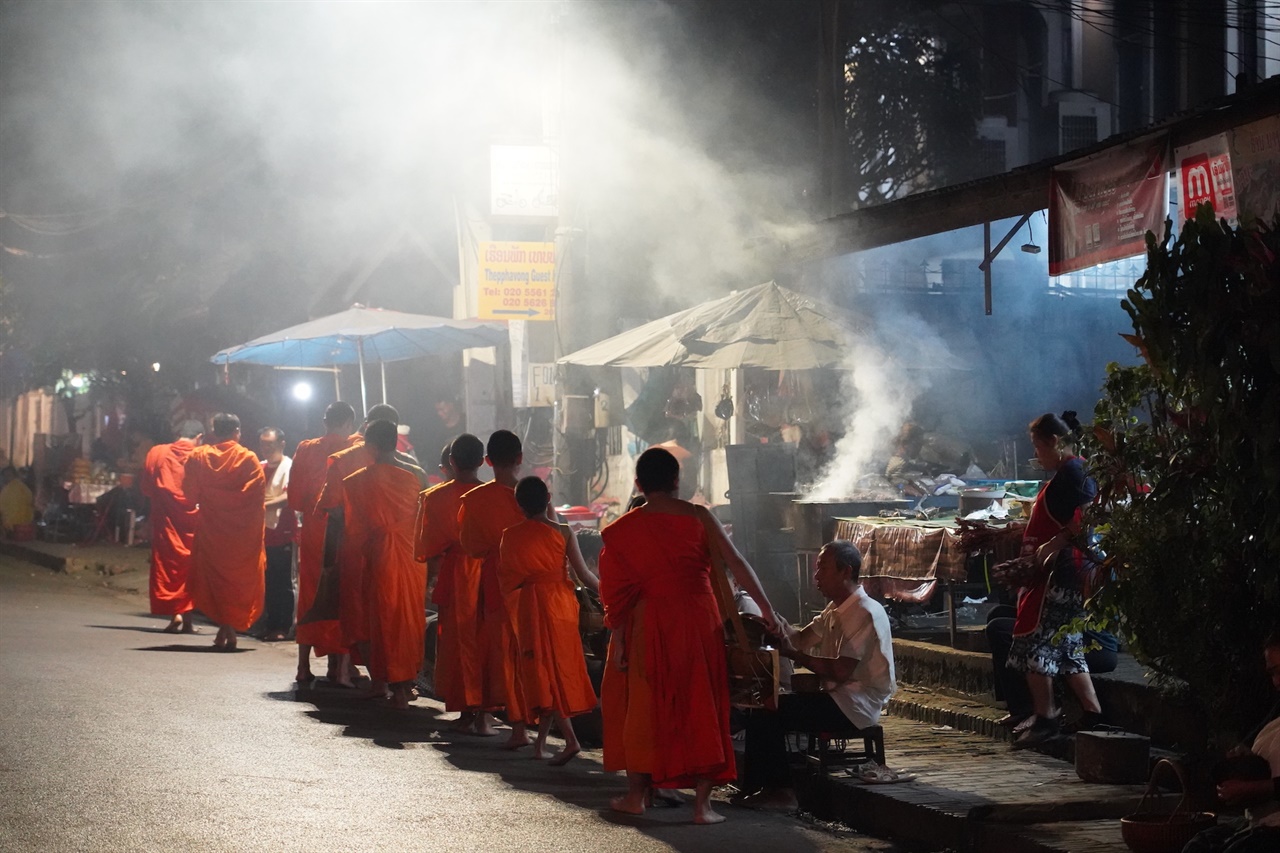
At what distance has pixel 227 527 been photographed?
493 inches

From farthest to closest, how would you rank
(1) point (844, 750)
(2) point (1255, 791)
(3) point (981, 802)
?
(1) point (844, 750) → (3) point (981, 802) → (2) point (1255, 791)

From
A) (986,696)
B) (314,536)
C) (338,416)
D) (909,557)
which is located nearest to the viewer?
(986,696)

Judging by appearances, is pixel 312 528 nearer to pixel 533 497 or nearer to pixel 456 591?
pixel 456 591

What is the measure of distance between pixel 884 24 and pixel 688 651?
1693 centimetres

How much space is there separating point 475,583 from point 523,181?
6858 mm

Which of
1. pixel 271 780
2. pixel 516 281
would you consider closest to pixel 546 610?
pixel 271 780

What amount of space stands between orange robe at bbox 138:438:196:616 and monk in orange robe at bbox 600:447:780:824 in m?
7.73

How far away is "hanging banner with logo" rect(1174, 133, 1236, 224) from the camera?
8.55 m

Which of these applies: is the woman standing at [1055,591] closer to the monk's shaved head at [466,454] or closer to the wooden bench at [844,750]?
the wooden bench at [844,750]

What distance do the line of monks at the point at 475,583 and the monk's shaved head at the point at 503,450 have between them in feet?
0.03

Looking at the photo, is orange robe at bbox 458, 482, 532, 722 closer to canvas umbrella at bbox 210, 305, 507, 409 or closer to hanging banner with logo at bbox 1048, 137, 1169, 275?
hanging banner with logo at bbox 1048, 137, 1169, 275

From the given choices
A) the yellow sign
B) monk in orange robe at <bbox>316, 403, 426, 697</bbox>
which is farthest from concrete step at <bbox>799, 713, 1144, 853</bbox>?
the yellow sign

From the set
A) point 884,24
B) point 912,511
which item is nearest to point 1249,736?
point 912,511

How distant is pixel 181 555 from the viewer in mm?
13383
